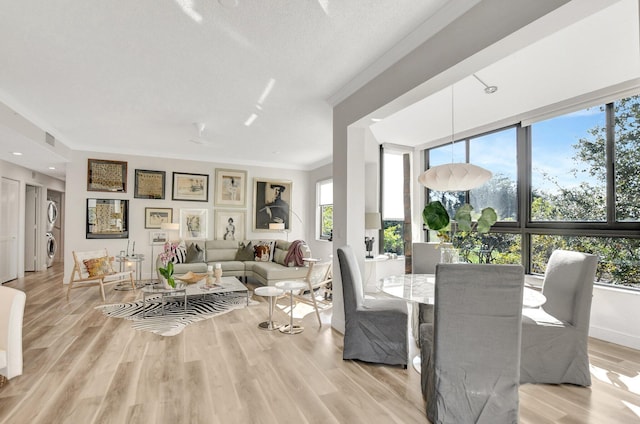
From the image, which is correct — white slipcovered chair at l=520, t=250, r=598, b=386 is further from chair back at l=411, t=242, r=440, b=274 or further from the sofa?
the sofa

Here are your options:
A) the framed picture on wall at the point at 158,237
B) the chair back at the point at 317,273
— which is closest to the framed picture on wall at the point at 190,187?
the framed picture on wall at the point at 158,237

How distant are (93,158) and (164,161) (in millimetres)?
1239

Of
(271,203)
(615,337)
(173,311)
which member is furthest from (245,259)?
(615,337)

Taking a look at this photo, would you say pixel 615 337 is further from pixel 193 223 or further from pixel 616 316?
pixel 193 223

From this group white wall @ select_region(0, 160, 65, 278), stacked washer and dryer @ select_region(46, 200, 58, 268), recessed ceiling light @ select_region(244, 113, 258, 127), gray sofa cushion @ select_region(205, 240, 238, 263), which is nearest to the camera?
recessed ceiling light @ select_region(244, 113, 258, 127)

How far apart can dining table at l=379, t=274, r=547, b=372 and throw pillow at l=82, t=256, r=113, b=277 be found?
4.56 meters

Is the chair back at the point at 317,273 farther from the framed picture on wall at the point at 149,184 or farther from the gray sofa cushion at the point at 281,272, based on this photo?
the framed picture on wall at the point at 149,184

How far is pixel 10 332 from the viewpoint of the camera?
2371 millimetres

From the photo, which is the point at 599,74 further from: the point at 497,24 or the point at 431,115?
the point at 497,24

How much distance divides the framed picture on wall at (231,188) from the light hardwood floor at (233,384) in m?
3.92

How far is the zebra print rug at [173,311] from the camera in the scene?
3.72 meters

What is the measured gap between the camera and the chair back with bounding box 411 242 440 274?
157 inches

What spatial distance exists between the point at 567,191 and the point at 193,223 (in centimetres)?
656

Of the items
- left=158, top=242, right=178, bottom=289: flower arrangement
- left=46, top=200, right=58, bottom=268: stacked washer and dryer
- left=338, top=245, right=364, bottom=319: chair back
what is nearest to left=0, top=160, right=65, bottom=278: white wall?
left=46, top=200, right=58, bottom=268: stacked washer and dryer
